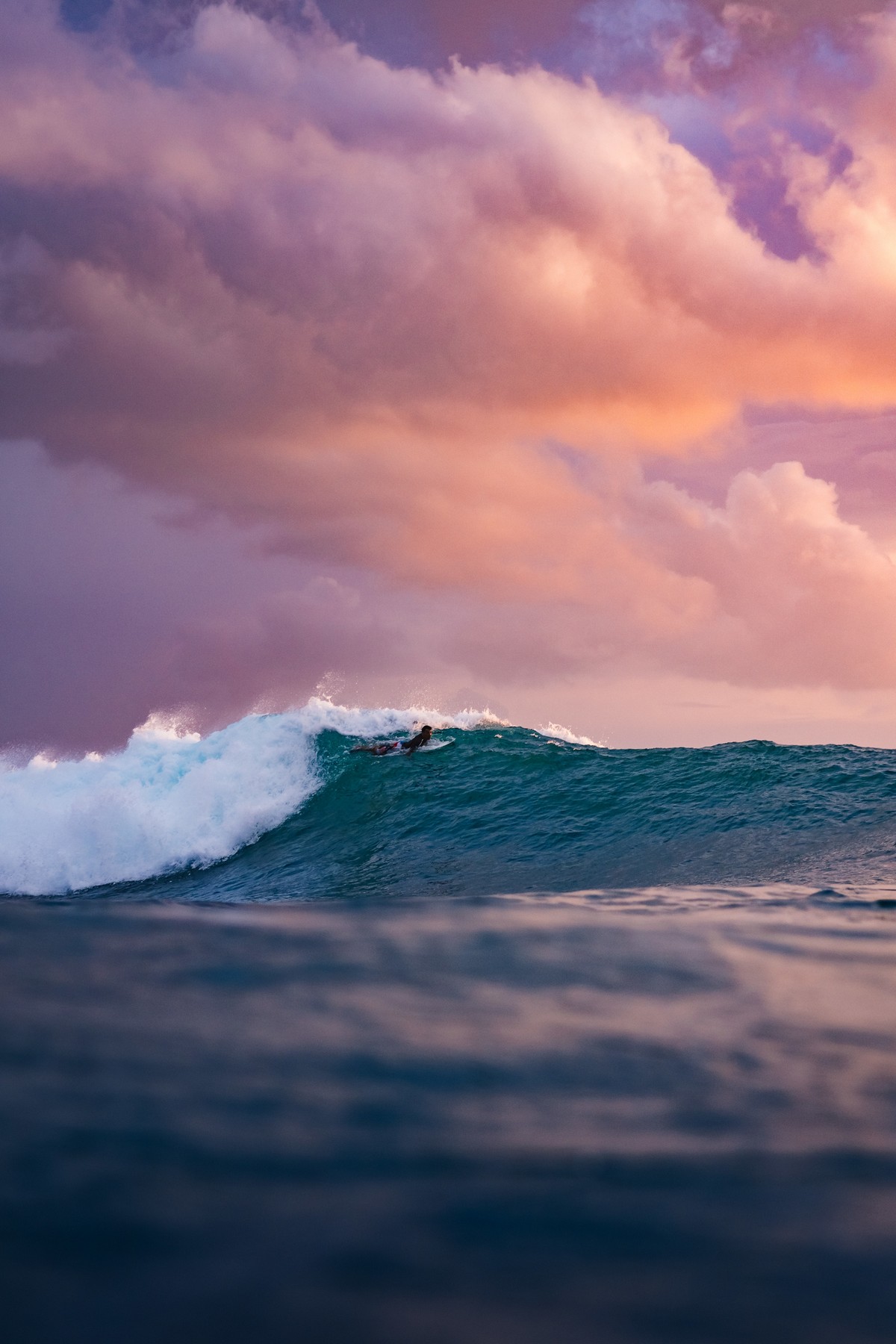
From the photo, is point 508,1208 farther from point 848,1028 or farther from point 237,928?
point 237,928

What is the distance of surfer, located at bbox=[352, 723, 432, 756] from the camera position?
779 inches

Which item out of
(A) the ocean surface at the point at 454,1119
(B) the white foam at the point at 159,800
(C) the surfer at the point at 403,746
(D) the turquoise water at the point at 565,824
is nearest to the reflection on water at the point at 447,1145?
(A) the ocean surface at the point at 454,1119

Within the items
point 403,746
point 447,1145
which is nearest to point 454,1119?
point 447,1145

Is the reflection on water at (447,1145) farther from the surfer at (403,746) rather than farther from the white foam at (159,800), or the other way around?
the surfer at (403,746)

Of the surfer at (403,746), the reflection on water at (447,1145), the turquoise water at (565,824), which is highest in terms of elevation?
the surfer at (403,746)

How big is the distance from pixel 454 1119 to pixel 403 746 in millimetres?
17219

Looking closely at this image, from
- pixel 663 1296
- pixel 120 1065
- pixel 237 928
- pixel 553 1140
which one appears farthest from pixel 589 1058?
pixel 237 928

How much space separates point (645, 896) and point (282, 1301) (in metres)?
6.63

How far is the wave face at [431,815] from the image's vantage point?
1169 cm

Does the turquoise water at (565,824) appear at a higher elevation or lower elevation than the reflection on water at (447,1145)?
higher

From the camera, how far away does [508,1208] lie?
8.43 ft

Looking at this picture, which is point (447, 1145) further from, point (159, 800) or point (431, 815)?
point (159, 800)

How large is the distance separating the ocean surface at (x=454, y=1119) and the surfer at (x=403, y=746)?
11.5 meters

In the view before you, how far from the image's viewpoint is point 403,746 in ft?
66.8
